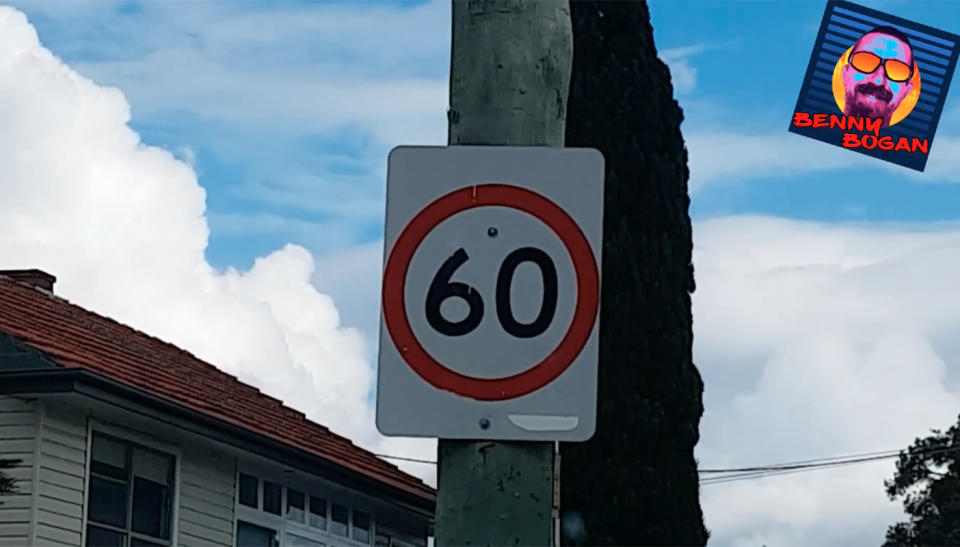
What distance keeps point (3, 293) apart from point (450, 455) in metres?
17.9

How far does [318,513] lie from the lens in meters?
24.7

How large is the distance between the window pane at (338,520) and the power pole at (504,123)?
21529 millimetres

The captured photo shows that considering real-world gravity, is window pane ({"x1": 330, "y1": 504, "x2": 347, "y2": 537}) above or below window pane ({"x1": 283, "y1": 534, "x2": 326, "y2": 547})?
above

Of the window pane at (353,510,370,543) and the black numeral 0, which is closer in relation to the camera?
the black numeral 0

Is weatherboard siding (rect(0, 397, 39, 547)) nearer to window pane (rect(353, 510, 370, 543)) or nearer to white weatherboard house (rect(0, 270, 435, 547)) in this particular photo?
white weatherboard house (rect(0, 270, 435, 547))

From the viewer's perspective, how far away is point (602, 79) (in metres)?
17.4

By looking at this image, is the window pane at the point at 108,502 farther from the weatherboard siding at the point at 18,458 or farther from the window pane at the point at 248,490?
the window pane at the point at 248,490

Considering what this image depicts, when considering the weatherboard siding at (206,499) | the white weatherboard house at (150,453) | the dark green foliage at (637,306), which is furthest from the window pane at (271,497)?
the dark green foliage at (637,306)

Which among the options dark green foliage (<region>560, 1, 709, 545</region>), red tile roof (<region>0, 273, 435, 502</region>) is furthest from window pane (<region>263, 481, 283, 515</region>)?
dark green foliage (<region>560, 1, 709, 545</region>)

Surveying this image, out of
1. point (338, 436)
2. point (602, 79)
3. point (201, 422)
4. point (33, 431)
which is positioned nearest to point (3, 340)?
point (33, 431)

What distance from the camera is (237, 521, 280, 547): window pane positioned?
22609 millimetres

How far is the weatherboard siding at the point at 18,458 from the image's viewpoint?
17.8 m

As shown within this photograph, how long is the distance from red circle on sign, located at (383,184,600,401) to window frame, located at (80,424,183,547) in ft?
50.4

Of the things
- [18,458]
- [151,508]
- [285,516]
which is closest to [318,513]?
[285,516]
